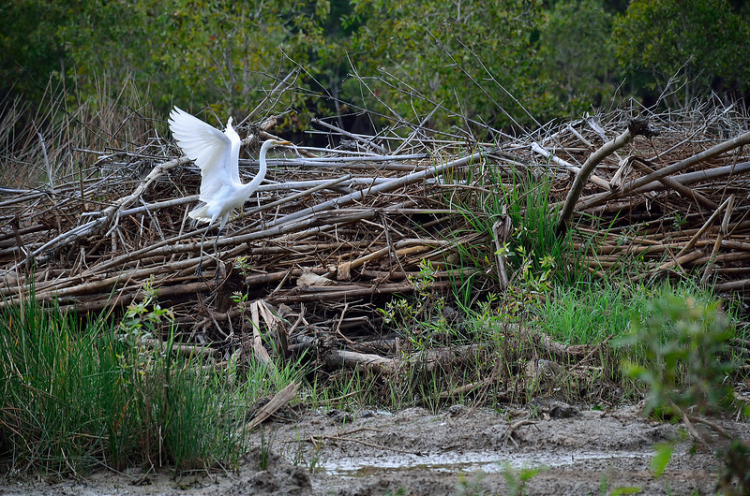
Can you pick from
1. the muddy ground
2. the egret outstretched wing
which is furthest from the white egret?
the muddy ground

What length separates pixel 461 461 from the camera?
3.00m

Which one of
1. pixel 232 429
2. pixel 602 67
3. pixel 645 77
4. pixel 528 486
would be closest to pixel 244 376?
pixel 232 429

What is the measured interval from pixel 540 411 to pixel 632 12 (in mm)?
11815

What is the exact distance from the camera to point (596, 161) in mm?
4035

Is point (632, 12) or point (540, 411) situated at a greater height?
point (632, 12)

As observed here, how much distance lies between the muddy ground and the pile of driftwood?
0.95 metres

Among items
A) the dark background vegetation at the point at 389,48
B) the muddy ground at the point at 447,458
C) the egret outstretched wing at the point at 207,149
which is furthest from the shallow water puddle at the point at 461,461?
the dark background vegetation at the point at 389,48

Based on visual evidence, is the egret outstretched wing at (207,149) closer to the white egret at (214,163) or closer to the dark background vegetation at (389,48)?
the white egret at (214,163)

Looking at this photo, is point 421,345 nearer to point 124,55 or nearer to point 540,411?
point 540,411

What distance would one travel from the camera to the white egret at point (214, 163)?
15.3 ft

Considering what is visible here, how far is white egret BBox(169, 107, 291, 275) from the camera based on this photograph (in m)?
4.65

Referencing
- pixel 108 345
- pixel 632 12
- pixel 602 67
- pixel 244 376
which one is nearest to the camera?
pixel 108 345

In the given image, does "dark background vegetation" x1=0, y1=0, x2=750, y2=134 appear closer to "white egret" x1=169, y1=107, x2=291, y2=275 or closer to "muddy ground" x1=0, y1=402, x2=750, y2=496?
"white egret" x1=169, y1=107, x2=291, y2=275

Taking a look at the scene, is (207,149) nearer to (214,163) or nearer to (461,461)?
(214,163)
